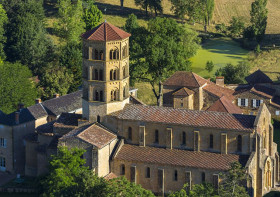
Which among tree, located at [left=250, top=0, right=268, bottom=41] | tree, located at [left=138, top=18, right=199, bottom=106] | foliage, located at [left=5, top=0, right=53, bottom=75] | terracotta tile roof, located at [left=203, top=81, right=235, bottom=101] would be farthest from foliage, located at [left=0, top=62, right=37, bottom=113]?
tree, located at [left=250, top=0, right=268, bottom=41]

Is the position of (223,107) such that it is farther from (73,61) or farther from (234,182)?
(73,61)

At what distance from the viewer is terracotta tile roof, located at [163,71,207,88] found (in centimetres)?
11175

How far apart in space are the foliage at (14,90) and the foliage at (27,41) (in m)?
19.2

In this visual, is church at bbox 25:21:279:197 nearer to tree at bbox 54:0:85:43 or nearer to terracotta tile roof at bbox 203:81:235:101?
terracotta tile roof at bbox 203:81:235:101

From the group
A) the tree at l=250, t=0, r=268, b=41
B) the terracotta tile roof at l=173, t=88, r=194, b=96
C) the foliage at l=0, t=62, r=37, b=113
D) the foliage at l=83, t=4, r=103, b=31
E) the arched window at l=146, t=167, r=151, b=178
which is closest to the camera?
the arched window at l=146, t=167, r=151, b=178

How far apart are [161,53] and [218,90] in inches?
427

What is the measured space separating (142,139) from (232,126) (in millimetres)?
10610

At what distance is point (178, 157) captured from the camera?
290 feet

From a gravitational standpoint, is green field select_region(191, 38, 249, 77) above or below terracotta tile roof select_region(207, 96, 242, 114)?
above

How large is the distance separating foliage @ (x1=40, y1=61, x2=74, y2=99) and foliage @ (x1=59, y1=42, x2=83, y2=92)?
1.19 metres

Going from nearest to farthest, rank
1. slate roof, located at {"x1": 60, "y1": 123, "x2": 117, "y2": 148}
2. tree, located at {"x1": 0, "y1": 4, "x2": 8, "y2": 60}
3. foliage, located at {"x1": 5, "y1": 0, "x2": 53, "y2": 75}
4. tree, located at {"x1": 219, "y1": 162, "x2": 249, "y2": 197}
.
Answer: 1. tree, located at {"x1": 219, "y1": 162, "x2": 249, "y2": 197}
2. slate roof, located at {"x1": 60, "y1": 123, "x2": 117, "y2": 148}
3. foliage, located at {"x1": 5, "y1": 0, "x2": 53, "y2": 75}
4. tree, located at {"x1": 0, "y1": 4, "x2": 8, "y2": 60}

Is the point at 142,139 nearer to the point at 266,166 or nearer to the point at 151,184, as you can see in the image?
the point at 151,184

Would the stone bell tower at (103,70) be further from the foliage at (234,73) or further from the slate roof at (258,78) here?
the foliage at (234,73)

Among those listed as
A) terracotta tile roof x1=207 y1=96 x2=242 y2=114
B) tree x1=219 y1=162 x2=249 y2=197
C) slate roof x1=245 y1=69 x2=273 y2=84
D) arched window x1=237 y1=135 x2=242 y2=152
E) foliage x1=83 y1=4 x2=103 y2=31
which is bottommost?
tree x1=219 y1=162 x2=249 y2=197
